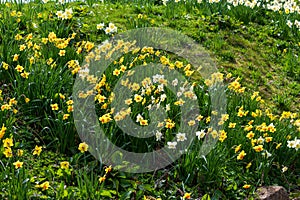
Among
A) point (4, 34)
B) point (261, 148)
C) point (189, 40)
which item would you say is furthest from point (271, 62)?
point (4, 34)

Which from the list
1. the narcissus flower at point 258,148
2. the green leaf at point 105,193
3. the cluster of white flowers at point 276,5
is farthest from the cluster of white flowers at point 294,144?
the cluster of white flowers at point 276,5

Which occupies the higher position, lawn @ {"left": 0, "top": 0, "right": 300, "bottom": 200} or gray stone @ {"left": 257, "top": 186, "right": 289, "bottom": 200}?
lawn @ {"left": 0, "top": 0, "right": 300, "bottom": 200}

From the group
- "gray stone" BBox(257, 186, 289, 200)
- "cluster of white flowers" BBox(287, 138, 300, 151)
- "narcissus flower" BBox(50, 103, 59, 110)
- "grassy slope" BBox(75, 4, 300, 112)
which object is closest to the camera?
"gray stone" BBox(257, 186, 289, 200)

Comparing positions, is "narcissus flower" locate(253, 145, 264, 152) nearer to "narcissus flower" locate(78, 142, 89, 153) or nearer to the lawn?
the lawn

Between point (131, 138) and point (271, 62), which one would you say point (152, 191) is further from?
point (271, 62)

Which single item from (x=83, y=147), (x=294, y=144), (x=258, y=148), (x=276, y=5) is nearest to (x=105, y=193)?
(x=83, y=147)

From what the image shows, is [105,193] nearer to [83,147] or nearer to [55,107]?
[83,147]

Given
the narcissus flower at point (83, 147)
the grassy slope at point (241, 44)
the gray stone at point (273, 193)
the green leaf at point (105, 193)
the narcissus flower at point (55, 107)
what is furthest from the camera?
the grassy slope at point (241, 44)

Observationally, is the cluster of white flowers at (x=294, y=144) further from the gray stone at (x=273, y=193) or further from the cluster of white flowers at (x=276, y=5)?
the cluster of white flowers at (x=276, y=5)

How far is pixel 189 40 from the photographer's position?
5844 mm

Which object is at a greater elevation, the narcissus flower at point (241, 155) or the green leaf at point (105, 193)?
the narcissus flower at point (241, 155)

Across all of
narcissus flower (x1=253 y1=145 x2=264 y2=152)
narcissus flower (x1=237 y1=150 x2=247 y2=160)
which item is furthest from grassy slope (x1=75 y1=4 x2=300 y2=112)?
narcissus flower (x1=237 y1=150 x2=247 y2=160)

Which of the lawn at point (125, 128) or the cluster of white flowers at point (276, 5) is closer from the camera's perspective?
the lawn at point (125, 128)

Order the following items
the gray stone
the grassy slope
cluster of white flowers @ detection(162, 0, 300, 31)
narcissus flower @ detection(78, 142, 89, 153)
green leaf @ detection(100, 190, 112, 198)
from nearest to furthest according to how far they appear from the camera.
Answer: green leaf @ detection(100, 190, 112, 198)
narcissus flower @ detection(78, 142, 89, 153)
the gray stone
the grassy slope
cluster of white flowers @ detection(162, 0, 300, 31)
